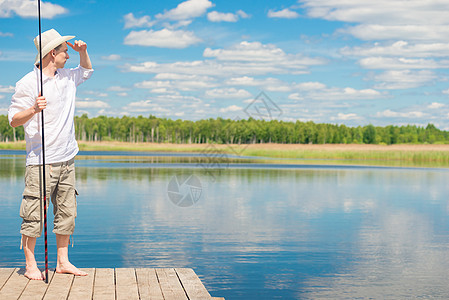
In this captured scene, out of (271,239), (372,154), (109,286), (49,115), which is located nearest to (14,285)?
(109,286)

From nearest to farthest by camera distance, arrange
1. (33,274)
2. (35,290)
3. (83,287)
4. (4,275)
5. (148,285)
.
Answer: (35,290) < (83,287) < (148,285) < (33,274) < (4,275)

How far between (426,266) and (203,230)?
413cm

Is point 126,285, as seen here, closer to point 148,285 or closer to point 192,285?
point 148,285

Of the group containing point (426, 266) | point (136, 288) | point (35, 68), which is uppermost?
point (35, 68)

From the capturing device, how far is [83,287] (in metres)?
4.71

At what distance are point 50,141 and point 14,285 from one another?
4.31 feet

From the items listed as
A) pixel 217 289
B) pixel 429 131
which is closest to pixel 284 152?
pixel 217 289

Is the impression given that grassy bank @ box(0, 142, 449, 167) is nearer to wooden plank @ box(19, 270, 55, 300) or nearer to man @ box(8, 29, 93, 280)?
man @ box(8, 29, 93, 280)

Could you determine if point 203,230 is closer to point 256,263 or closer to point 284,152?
point 256,263

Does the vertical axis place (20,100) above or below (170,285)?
above

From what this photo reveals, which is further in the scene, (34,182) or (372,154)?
(372,154)

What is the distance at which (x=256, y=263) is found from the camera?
757 centimetres

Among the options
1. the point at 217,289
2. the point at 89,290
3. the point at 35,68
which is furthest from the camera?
the point at 217,289

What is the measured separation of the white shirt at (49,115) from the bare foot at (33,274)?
98 cm
